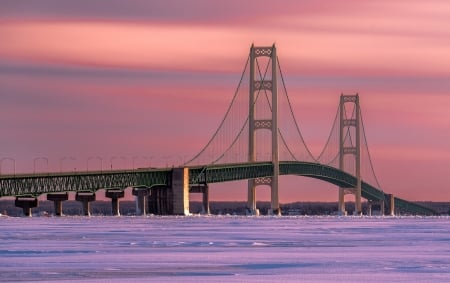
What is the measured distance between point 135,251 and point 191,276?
10.0m

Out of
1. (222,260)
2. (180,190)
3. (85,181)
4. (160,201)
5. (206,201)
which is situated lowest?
(222,260)

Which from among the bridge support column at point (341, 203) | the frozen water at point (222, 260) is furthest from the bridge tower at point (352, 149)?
Answer: the frozen water at point (222, 260)

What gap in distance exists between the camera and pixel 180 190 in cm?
13725

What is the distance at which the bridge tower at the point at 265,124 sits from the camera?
456 ft

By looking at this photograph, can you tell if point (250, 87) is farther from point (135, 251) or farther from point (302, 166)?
point (135, 251)

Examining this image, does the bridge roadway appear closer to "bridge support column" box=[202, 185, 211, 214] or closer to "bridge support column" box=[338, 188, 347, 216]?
"bridge support column" box=[202, 185, 211, 214]

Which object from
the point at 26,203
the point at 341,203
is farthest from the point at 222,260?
the point at 341,203

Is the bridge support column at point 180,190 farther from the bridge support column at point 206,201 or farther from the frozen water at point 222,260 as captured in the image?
the frozen water at point 222,260

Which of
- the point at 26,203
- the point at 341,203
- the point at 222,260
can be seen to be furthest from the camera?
the point at 341,203

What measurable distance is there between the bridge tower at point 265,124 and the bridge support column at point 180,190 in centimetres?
607

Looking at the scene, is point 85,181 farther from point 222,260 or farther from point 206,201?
point 222,260

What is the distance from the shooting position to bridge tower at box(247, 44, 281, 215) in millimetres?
138875

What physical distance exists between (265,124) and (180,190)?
11.5 metres

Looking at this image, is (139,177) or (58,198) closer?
(58,198)
